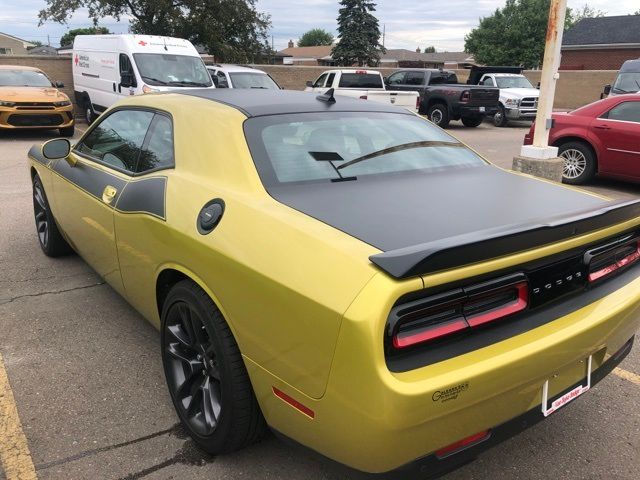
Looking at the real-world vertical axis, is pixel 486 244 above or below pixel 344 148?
below

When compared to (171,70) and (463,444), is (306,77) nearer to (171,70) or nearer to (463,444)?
(171,70)

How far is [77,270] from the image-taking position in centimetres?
463

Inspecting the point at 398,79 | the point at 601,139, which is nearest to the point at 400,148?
the point at 601,139

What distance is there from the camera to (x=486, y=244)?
182cm

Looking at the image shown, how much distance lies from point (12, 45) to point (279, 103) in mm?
92456

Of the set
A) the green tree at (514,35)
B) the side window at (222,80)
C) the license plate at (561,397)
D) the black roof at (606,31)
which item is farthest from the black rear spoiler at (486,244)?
the green tree at (514,35)

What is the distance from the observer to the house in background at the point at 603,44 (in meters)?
40.9

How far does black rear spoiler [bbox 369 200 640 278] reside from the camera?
168 cm

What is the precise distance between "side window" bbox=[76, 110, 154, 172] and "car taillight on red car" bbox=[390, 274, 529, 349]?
2.10 m

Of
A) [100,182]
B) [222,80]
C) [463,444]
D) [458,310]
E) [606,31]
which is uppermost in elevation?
[606,31]

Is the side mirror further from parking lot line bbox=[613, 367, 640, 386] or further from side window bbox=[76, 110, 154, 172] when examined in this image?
parking lot line bbox=[613, 367, 640, 386]

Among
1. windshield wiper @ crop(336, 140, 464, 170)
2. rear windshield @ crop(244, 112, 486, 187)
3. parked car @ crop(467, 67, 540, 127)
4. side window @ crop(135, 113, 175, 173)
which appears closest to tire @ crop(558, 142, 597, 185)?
windshield wiper @ crop(336, 140, 464, 170)

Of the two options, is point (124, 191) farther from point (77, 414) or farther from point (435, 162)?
point (435, 162)

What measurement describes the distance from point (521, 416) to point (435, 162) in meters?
1.53
